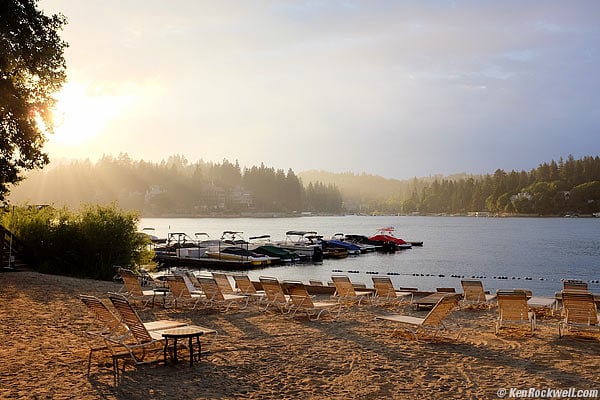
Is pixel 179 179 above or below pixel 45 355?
above

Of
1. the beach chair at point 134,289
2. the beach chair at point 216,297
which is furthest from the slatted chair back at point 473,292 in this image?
the beach chair at point 134,289

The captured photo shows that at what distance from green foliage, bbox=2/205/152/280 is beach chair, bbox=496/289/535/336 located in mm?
14232

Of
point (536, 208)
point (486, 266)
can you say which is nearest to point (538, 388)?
point (486, 266)

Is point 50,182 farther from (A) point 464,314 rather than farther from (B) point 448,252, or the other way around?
(A) point 464,314

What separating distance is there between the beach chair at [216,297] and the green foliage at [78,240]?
29.3 feet

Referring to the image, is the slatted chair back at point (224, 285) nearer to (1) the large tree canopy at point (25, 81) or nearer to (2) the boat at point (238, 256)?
(1) the large tree canopy at point (25, 81)

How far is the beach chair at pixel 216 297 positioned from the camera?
11.2 metres

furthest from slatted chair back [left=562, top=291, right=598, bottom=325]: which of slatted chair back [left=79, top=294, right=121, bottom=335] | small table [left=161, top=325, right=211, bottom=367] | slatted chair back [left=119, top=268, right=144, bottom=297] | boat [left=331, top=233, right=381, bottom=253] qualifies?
boat [left=331, top=233, right=381, bottom=253]

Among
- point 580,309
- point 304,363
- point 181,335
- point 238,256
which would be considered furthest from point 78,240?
point 238,256

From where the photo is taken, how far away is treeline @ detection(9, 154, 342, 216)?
179750 millimetres

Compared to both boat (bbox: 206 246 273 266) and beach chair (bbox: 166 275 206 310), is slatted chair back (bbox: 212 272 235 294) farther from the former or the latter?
boat (bbox: 206 246 273 266)

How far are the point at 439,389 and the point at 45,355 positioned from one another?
490 cm

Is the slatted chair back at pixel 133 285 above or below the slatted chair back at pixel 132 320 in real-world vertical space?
below

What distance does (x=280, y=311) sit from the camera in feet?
36.3
